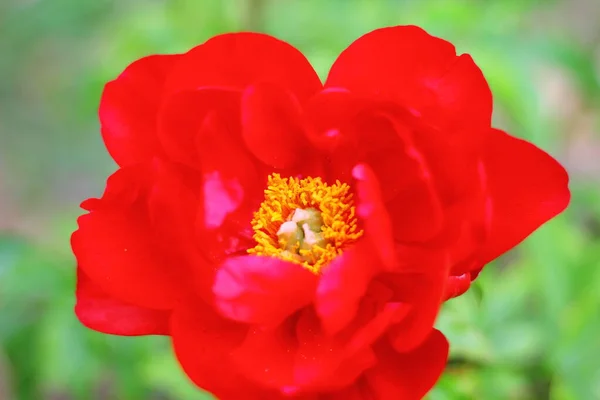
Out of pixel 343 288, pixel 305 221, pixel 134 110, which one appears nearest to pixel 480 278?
pixel 305 221

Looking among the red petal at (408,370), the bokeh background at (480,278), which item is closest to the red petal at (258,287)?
the red petal at (408,370)

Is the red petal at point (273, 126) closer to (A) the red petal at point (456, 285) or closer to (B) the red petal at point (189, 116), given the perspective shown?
(B) the red petal at point (189, 116)

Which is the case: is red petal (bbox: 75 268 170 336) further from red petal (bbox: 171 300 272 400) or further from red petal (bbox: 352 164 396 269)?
red petal (bbox: 352 164 396 269)

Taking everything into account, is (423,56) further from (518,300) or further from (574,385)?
(518,300)

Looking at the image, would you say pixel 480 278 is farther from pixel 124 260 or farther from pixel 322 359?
pixel 124 260

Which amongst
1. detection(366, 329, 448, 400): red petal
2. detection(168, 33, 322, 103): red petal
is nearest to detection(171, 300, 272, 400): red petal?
detection(366, 329, 448, 400): red petal

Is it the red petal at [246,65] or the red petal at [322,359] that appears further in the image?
the red petal at [246,65]
